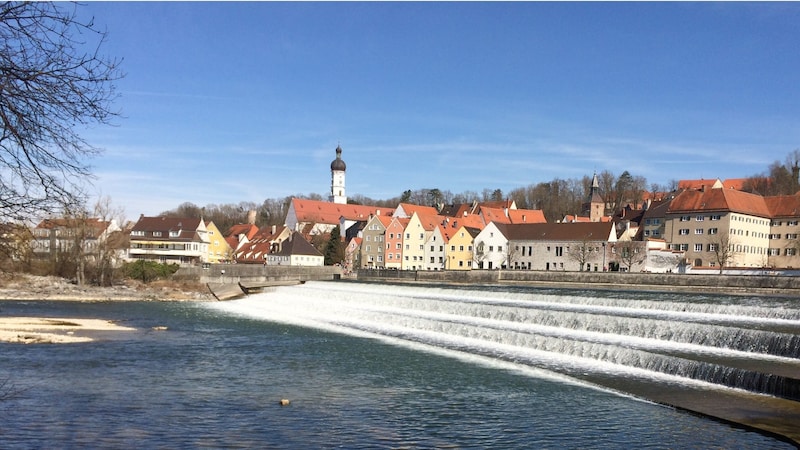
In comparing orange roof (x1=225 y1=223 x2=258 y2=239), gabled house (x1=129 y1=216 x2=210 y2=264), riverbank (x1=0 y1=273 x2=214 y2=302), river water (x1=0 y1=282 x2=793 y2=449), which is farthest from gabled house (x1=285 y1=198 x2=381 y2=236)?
river water (x1=0 y1=282 x2=793 y2=449)

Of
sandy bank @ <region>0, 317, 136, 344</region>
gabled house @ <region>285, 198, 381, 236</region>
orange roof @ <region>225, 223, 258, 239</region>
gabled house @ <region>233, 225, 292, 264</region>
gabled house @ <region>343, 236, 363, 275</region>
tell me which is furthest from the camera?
gabled house @ <region>285, 198, 381, 236</region>

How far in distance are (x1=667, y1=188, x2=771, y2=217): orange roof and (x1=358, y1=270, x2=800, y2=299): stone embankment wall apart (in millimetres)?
21974

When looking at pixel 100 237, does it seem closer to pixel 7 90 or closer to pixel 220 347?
pixel 220 347

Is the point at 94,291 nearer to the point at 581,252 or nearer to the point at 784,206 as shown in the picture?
the point at 581,252

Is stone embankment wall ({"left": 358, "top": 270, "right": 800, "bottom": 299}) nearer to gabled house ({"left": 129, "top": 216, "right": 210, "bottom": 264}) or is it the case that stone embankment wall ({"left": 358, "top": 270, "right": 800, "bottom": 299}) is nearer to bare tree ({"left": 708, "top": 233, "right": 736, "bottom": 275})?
bare tree ({"left": 708, "top": 233, "right": 736, "bottom": 275})

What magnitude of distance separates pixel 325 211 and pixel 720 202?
271 ft

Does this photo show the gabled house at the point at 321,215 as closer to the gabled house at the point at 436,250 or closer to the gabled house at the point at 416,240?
the gabled house at the point at 416,240

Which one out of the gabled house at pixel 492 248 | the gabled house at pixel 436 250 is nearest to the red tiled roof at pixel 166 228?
the gabled house at pixel 436 250

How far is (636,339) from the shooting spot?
24891 mm

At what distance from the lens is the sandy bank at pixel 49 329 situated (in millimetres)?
27984

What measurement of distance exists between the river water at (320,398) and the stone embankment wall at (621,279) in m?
17.9

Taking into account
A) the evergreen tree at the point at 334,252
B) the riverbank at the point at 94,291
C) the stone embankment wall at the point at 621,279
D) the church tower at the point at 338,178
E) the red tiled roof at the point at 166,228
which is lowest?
the riverbank at the point at 94,291

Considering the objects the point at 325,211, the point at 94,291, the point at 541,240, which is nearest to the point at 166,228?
the point at 94,291

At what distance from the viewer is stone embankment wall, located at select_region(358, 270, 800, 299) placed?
44781 mm
